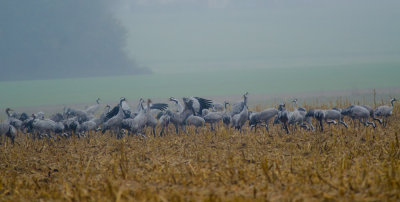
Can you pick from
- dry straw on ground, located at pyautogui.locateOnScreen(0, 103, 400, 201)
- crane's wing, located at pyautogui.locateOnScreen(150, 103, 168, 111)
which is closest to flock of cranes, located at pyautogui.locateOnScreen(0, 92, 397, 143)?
dry straw on ground, located at pyautogui.locateOnScreen(0, 103, 400, 201)

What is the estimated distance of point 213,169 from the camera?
7.28 meters

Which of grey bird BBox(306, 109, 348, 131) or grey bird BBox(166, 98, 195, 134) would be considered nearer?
grey bird BBox(306, 109, 348, 131)

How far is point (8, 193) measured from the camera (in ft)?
21.7

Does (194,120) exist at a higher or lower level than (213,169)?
higher

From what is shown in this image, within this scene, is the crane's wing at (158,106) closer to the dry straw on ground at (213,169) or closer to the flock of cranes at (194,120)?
the flock of cranes at (194,120)

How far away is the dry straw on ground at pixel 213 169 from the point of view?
565cm

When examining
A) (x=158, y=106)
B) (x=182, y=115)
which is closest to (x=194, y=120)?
(x=182, y=115)

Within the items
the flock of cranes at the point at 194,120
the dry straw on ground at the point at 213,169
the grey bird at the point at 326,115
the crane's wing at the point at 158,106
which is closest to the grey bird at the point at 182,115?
the flock of cranes at the point at 194,120

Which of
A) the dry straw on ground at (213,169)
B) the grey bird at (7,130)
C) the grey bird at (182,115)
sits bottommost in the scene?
the dry straw on ground at (213,169)

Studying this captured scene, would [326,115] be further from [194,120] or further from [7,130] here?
[7,130]

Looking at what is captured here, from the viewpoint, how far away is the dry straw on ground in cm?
565

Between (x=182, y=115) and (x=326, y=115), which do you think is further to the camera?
(x=182, y=115)

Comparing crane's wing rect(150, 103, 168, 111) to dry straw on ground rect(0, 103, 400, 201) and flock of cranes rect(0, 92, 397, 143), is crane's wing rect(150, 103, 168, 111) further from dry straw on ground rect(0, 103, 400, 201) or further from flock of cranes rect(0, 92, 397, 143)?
dry straw on ground rect(0, 103, 400, 201)

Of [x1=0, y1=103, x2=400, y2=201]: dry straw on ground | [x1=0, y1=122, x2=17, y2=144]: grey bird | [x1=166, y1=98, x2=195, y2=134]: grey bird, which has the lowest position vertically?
[x1=0, y1=103, x2=400, y2=201]: dry straw on ground
